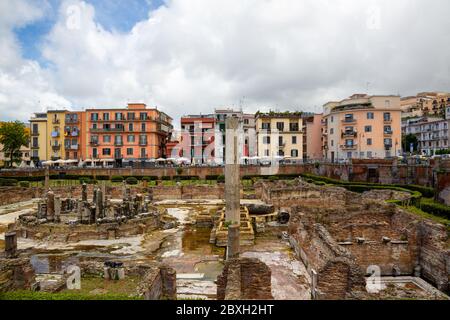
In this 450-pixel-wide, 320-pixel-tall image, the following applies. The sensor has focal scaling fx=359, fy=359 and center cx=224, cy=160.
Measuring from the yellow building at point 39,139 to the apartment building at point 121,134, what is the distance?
32.7ft

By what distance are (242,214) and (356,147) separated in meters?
41.2

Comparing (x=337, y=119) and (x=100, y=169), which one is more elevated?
(x=337, y=119)

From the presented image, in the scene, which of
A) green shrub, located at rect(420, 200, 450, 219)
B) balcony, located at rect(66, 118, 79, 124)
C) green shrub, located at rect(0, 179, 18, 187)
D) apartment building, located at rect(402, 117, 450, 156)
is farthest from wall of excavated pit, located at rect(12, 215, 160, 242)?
apartment building, located at rect(402, 117, 450, 156)

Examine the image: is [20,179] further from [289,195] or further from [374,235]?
[374,235]

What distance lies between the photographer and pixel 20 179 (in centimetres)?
5750

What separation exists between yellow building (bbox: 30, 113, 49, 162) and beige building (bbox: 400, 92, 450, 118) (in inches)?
3794

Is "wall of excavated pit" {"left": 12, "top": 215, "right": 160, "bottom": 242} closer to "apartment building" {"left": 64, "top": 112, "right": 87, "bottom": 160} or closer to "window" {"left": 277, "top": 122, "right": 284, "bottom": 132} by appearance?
"apartment building" {"left": 64, "top": 112, "right": 87, "bottom": 160}

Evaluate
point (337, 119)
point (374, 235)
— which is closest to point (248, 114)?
point (337, 119)

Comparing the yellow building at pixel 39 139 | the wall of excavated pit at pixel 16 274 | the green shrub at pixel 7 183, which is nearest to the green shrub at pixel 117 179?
the green shrub at pixel 7 183

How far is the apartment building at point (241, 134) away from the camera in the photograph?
73.5 metres

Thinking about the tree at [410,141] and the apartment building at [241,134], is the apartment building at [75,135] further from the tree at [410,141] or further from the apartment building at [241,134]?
the tree at [410,141]

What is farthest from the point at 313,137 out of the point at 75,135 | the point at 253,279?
the point at 253,279

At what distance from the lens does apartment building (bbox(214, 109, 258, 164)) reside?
73.5 metres
